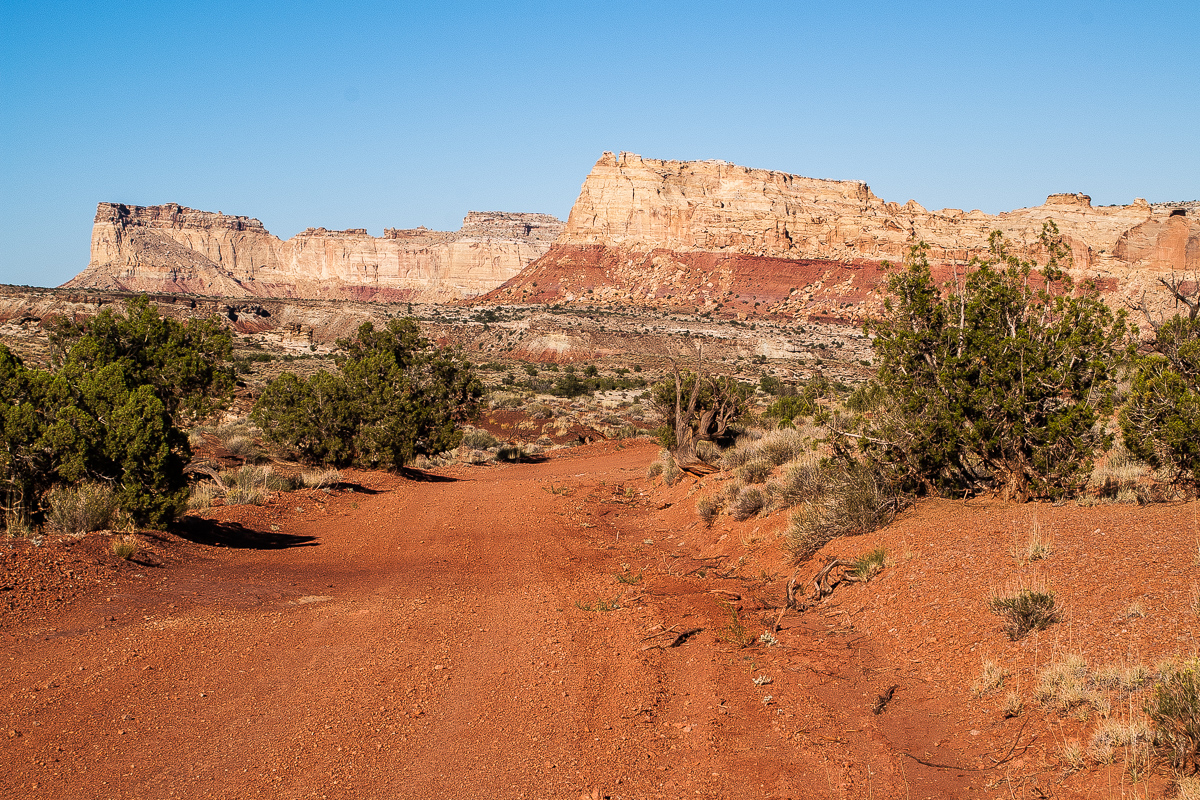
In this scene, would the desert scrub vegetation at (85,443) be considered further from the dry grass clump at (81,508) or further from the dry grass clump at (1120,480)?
the dry grass clump at (1120,480)

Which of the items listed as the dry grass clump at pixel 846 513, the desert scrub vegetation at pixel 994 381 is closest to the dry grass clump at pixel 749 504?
the dry grass clump at pixel 846 513

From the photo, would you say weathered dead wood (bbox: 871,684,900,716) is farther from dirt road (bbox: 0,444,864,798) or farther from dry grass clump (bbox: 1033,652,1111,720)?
dry grass clump (bbox: 1033,652,1111,720)

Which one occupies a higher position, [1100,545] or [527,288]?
[527,288]

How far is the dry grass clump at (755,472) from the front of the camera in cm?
1391

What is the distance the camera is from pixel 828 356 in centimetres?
7656

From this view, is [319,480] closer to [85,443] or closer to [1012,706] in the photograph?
[85,443]

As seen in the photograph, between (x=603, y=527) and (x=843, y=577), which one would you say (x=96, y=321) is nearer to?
(x=603, y=527)

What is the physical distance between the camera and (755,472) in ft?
46.1

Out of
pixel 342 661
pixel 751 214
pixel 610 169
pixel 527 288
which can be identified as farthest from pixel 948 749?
pixel 610 169

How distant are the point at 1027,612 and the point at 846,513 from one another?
3562 millimetres

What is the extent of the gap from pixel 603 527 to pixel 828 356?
66.0 metres

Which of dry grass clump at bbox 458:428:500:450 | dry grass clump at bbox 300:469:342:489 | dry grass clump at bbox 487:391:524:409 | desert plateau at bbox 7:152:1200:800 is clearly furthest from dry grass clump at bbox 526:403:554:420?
dry grass clump at bbox 300:469:342:489

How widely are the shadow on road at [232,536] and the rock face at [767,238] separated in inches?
3874

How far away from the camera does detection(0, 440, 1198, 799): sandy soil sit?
4.68 metres
